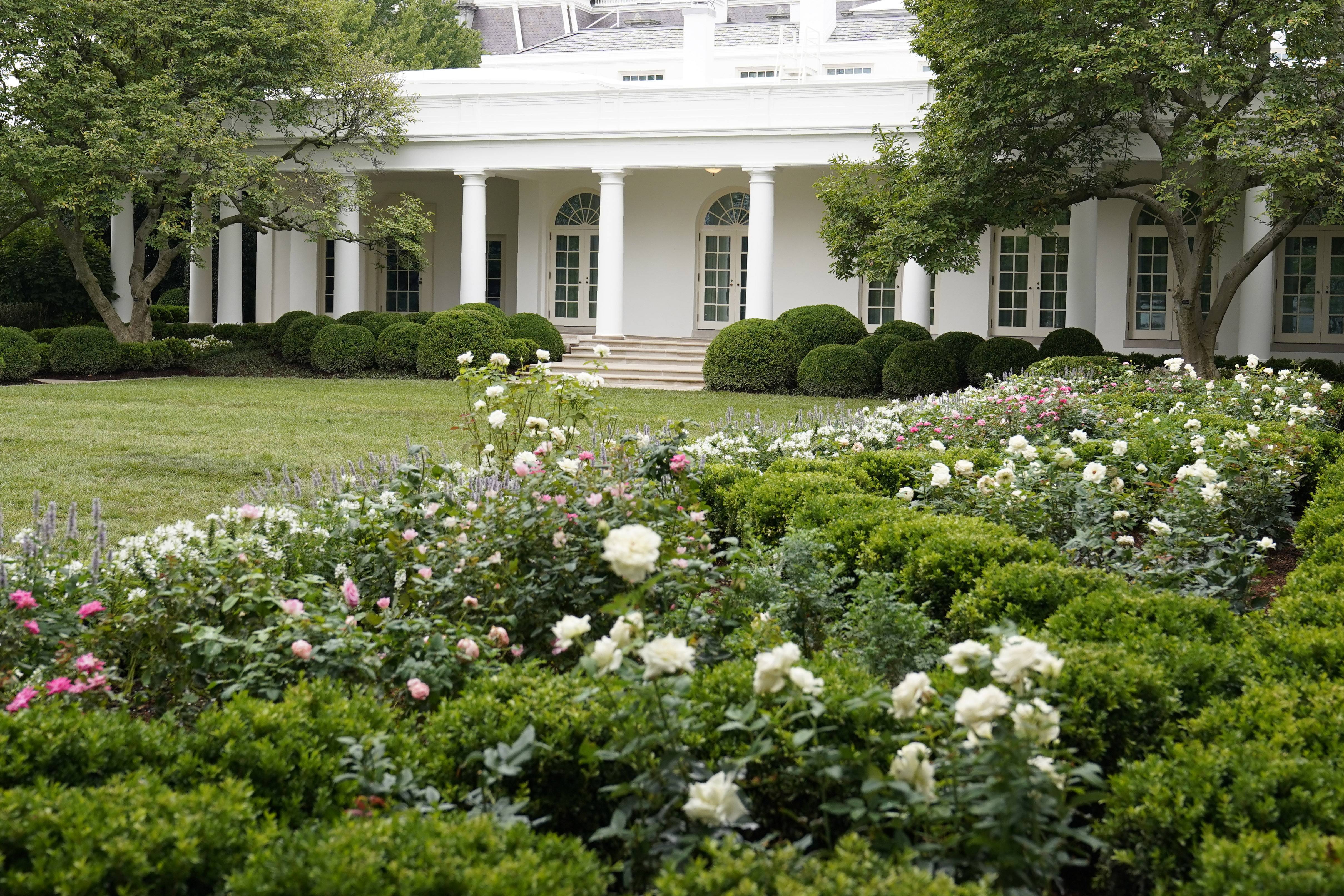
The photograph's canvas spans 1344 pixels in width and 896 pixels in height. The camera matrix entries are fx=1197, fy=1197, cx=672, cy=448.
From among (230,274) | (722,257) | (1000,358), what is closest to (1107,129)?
(1000,358)

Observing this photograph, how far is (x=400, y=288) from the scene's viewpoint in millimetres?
28219

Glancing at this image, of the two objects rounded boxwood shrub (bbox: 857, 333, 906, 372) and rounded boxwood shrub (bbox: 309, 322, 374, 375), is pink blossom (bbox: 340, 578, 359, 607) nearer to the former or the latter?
rounded boxwood shrub (bbox: 857, 333, 906, 372)

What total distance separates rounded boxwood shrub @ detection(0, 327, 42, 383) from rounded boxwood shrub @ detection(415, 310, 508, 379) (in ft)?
19.2

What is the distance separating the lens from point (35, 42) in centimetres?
1959

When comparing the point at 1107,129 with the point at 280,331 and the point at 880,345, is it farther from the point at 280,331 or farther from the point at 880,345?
the point at 280,331

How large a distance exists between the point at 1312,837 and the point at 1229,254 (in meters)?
22.4

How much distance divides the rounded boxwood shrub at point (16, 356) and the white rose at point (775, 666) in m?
18.4

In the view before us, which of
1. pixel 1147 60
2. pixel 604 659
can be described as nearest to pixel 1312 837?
pixel 604 659

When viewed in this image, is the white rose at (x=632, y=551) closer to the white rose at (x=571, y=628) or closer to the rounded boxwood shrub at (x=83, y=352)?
the white rose at (x=571, y=628)

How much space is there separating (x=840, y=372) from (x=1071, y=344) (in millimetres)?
3559

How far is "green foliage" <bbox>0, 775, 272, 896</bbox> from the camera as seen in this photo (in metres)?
2.26

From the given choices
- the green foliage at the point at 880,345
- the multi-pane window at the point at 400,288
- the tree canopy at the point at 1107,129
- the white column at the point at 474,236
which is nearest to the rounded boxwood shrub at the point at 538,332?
the white column at the point at 474,236

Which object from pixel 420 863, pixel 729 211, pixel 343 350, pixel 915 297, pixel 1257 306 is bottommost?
pixel 420 863

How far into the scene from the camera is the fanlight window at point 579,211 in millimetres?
25500
